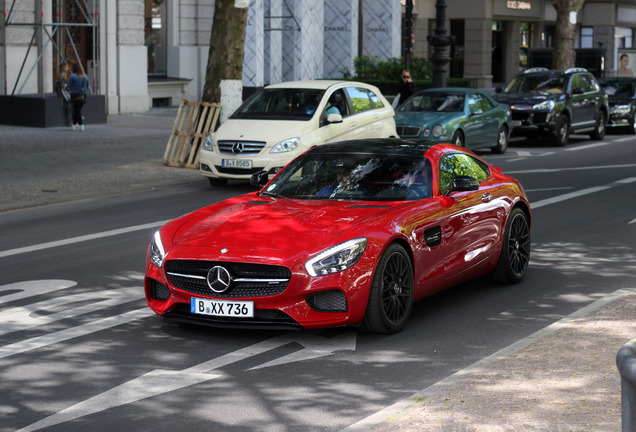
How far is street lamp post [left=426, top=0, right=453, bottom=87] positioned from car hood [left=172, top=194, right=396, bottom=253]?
2004 cm

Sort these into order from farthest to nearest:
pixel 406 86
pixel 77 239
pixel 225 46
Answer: pixel 406 86 → pixel 225 46 → pixel 77 239

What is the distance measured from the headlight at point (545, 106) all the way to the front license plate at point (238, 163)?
11.0 meters

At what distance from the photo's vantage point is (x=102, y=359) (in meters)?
7.09

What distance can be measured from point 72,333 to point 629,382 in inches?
212

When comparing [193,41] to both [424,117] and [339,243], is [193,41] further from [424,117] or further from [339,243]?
[339,243]

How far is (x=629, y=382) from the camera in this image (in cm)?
316

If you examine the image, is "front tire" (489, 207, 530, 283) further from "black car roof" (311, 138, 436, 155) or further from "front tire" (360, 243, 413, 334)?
"front tire" (360, 243, 413, 334)

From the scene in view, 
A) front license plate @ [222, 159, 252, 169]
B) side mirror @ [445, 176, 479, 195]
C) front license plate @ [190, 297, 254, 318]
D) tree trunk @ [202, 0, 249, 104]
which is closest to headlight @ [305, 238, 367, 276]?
front license plate @ [190, 297, 254, 318]

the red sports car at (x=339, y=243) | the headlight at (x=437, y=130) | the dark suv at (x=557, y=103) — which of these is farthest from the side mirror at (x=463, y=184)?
the dark suv at (x=557, y=103)

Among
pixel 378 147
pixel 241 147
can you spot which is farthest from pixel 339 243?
pixel 241 147

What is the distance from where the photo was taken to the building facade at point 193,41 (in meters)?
30.0

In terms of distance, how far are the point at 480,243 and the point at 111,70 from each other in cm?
2516

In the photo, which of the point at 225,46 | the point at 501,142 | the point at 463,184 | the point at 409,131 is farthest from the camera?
the point at 501,142

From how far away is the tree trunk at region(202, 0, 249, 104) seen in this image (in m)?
20.5
